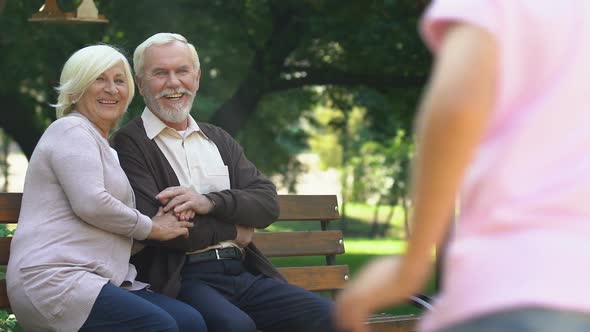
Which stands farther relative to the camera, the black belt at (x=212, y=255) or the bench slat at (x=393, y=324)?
the bench slat at (x=393, y=324)

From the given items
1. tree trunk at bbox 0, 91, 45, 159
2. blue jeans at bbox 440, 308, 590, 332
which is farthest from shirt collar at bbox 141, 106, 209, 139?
tree trunk at bbox 0, 91, 45, 159

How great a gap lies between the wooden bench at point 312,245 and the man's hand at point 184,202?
95cm

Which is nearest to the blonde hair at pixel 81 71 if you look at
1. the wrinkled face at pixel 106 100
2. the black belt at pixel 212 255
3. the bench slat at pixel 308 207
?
the wrinkled face at pixel 106 100

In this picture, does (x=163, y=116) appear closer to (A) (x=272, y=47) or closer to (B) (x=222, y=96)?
(A) (x=272, y=47)

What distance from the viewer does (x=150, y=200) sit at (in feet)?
15.0

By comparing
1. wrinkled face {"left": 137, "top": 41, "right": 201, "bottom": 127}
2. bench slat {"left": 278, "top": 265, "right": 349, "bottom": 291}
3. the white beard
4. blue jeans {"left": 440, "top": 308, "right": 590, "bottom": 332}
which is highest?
wrinkled face {"left": 137, "top": 41, "right": 201, "bottom": 127}

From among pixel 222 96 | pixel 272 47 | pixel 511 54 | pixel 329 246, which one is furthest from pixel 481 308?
pixel 222 96

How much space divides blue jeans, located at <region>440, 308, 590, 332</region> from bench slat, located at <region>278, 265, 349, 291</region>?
13.0 feet

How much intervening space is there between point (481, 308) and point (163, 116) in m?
3.41

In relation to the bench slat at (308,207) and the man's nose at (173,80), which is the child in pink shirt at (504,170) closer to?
the man's nose at (173,80)

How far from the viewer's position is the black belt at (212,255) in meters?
4.64

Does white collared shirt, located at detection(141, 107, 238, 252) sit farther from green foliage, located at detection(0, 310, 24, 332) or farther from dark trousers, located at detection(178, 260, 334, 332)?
green foliage, located at detection(0, 310, 24, 332)

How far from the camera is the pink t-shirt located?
5.06 ft

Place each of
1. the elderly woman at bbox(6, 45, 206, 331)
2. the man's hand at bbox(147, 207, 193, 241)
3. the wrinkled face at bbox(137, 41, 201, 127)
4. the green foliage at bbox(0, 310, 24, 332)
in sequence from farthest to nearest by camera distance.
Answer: the green foliage at bbox(0, 310, 24, 332), the wrinkled face at bbox(137, 41, 201, 127), the man's hand at bbox(147, 207, 193, 241), the elderly woman at bbox(6, 45, 206, 331)
